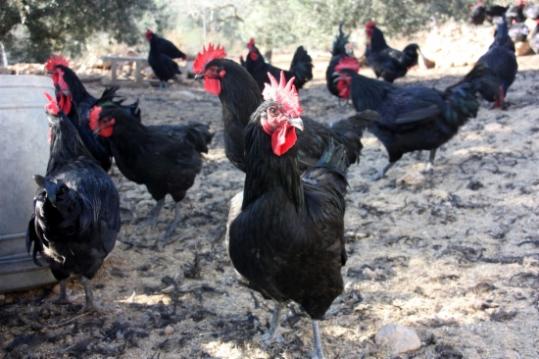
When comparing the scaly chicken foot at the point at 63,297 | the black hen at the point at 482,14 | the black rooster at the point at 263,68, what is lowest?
the scaly chicken foot at the point at 63,297

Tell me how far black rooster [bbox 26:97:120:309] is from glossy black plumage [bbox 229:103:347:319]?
1092mm

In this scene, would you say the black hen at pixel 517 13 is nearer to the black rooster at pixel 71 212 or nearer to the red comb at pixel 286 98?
the red comb at pixel 286 98

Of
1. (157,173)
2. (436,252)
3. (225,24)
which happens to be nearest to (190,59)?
(225,24)

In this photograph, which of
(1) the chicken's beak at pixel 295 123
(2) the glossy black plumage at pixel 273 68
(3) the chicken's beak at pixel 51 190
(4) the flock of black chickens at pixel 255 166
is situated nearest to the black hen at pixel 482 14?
(2) the glossy black plumage at pixel 273 68

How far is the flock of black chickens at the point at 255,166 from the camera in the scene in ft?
8.98

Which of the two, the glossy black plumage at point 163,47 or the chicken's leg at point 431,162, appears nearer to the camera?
the chicken's leg at point 431,162

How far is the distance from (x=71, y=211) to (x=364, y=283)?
2.41 metres

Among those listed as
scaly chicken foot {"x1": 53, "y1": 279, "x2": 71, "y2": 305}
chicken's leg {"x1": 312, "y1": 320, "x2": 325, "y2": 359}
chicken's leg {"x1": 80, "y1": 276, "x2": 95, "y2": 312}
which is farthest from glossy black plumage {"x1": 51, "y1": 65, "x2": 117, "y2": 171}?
chicken's leg {"x1": 312, "y1": 320, "x2": 325, "y2": 359}

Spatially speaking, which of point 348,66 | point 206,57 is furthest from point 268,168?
point 348,66

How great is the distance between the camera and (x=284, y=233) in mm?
2699

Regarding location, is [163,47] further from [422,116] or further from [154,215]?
[422,116]

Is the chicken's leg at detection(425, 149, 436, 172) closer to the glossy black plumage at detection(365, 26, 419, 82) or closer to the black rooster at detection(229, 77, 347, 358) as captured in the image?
the black rooster at detection(229, 77, 347, 358)

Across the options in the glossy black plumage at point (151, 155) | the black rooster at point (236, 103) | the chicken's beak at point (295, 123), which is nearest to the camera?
the chicken's beak at point (295, 123)

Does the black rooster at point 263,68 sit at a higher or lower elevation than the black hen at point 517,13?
lower
